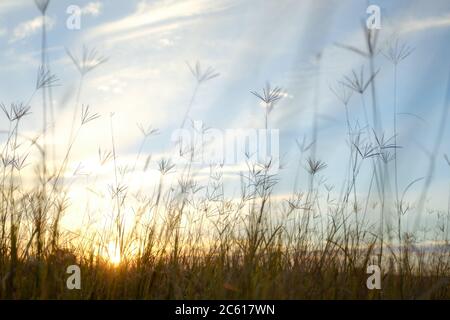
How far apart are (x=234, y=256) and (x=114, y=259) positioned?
2.14 ft

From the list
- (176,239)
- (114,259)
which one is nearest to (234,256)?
(176,239)

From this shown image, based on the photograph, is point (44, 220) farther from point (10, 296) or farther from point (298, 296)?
point (298, 296)

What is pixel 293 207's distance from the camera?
3.82 m

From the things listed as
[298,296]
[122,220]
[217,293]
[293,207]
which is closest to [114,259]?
[122,220]
